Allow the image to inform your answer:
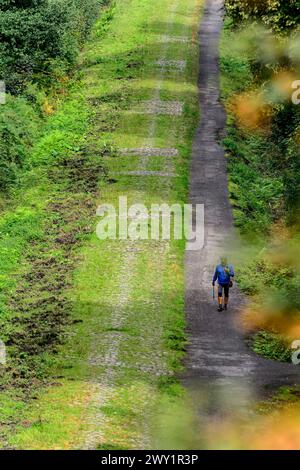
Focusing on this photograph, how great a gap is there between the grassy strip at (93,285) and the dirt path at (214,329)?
57 centimetres

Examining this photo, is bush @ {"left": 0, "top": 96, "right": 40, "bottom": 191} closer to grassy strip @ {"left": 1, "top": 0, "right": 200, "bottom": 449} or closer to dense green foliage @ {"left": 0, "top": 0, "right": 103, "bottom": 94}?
grassy strip @ {"left": 1, "top": 0, "right": 200, "bottom": 449}

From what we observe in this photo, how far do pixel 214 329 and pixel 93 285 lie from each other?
5255 millimetres

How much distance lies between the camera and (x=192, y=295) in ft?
110

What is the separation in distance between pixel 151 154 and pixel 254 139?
7328 mm

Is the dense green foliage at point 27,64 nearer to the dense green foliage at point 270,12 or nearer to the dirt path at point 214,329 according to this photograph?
the dirt path at point 214,329

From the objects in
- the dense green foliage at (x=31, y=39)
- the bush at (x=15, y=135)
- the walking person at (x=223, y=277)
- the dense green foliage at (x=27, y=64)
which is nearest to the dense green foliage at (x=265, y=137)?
the walking person at (x=223, y=277)

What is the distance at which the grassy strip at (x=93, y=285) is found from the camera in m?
24.7

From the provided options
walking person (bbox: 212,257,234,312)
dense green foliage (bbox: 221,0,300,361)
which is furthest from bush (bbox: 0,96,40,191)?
walking person (bbox: 212,257,234,312)

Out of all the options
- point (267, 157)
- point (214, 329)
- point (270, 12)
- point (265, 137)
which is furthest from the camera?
point (265, 137)

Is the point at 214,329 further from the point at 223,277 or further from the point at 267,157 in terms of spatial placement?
the point at 267,157

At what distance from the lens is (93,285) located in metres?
33.7

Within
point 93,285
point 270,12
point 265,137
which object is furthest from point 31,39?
point 93,285
